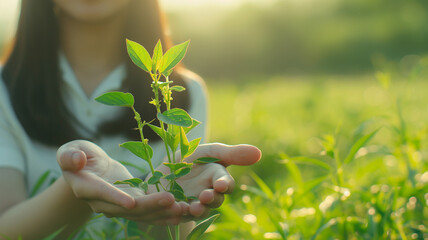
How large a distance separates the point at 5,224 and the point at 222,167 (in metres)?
0.77

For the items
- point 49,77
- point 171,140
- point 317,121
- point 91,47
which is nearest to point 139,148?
point 171,140

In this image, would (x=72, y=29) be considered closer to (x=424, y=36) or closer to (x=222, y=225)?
(x=222, y=225)

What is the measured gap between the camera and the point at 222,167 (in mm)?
947

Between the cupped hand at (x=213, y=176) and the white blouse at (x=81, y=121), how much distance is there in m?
0.75

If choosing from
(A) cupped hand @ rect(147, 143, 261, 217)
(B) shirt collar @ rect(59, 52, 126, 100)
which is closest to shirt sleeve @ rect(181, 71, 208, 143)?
(B) shirt collar @ rect(59, 52, 126, 100)

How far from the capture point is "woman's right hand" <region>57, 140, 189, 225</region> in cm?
82

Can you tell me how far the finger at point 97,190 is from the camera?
821 mm

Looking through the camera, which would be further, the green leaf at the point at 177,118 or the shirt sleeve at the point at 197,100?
the shirt sleeve at the point at 197,100

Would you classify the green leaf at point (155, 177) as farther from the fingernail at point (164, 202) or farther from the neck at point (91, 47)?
the neck at point (91, 47)

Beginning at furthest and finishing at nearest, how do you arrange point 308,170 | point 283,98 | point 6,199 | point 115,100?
point 283,98, point 308,170, point 6,199, point 115,100

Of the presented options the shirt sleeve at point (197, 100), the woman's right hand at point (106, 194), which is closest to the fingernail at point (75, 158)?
the woman's right hand at point (106, 194)

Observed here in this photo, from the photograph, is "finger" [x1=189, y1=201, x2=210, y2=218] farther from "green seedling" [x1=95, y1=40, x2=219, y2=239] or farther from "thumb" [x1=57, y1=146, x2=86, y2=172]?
"thumb" [x1=57, y1=146, x2=86, y2=172]

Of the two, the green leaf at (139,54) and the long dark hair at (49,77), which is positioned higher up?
the green leaf at (139,54)

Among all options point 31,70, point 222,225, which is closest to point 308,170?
point 222,225
